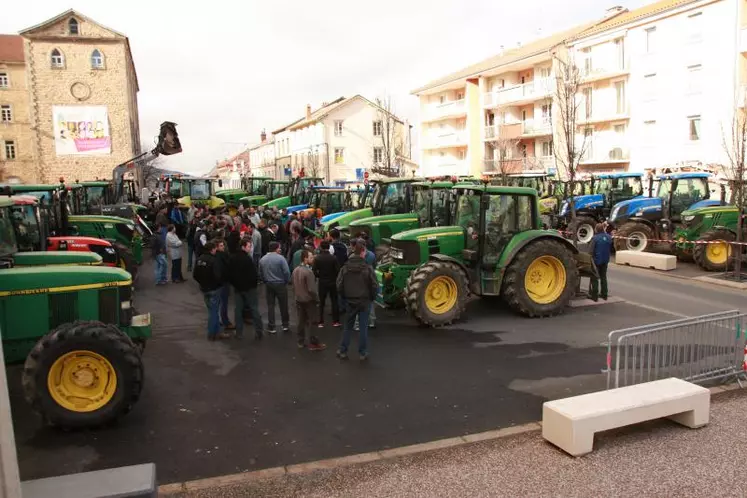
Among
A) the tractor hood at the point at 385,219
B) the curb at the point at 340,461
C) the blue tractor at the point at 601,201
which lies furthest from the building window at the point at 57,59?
the curb at the point at 340,461

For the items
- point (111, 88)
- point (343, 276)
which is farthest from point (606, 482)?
point (111, 88)

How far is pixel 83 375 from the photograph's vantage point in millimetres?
6523

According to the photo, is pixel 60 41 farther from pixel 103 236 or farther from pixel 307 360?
pixel 307 360

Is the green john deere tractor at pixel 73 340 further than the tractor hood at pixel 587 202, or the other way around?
the tractor hood at pixel 587 202

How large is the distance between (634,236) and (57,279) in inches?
623

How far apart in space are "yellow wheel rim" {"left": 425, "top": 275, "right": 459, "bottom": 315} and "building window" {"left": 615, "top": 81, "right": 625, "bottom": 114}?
1019 inches

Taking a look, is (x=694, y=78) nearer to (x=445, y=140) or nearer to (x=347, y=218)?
Result: (x=445, y=140)

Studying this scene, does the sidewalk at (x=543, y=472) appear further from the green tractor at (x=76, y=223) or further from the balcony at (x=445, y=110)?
the balcony at (x=445, y=110)

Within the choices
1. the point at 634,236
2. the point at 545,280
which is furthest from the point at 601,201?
the point at 545,280

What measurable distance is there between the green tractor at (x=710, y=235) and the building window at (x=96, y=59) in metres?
45.3

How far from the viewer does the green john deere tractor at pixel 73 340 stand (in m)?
6.31

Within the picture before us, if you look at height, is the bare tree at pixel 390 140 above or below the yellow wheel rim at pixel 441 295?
above

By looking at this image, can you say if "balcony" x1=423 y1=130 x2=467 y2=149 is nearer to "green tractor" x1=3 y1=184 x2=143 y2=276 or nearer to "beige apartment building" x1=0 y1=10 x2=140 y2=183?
"beige apartment building" x1=0 y1=10 x2=140 y2=183

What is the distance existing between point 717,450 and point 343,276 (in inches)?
194
